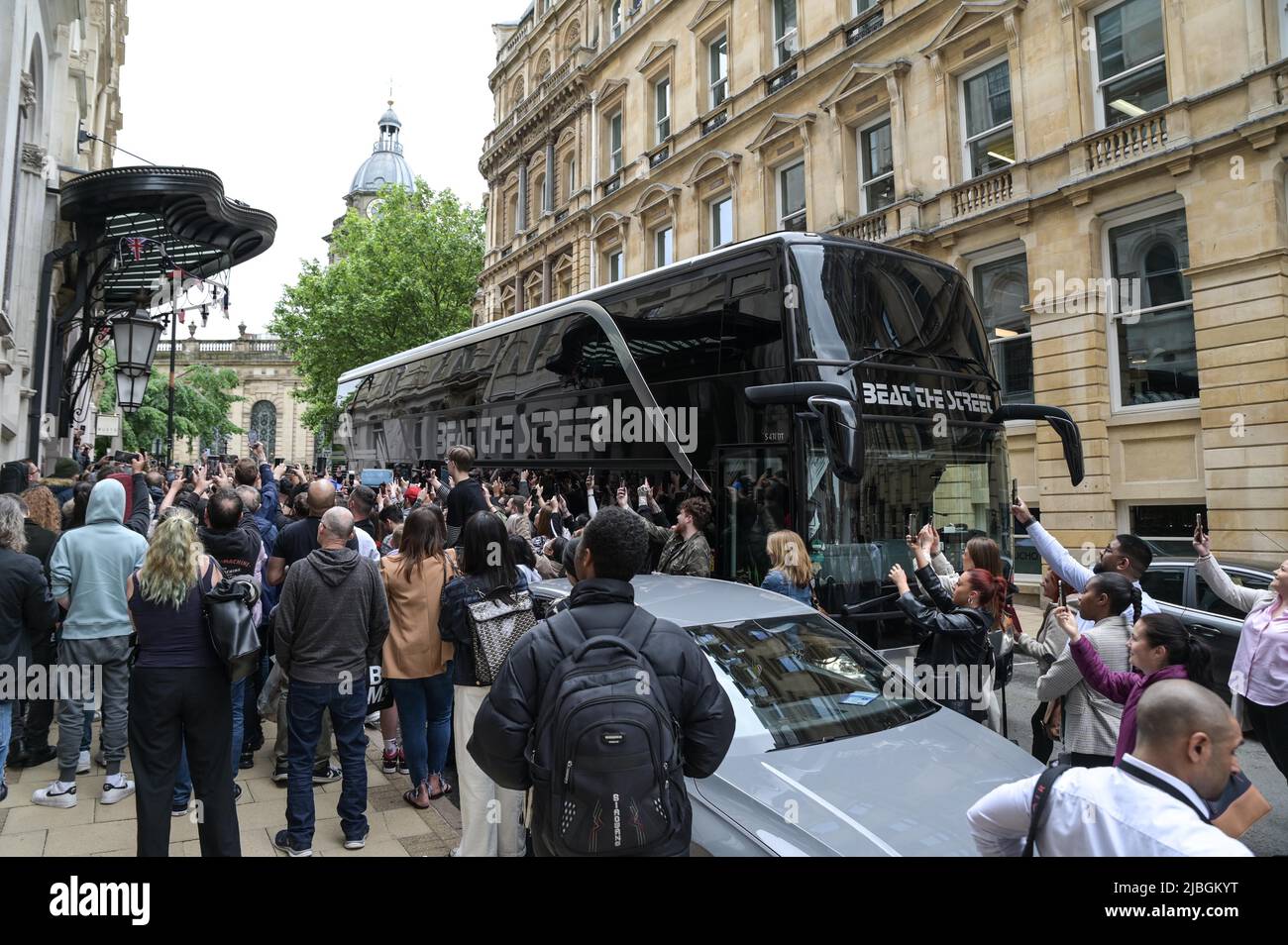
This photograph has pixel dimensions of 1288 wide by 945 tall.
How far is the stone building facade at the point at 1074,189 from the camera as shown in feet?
39.9

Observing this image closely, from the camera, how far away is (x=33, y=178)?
11750 mm

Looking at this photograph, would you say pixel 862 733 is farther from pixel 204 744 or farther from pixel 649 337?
pixel 649 337

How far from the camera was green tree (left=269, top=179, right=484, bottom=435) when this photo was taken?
34.4m

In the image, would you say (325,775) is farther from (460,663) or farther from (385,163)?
(385,163)

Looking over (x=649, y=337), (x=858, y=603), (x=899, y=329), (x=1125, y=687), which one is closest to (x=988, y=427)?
(x=899, y=329)

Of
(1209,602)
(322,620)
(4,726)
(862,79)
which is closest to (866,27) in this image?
(862,79)

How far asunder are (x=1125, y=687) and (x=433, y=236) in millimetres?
35940

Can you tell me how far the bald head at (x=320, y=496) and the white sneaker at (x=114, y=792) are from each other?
204 centimetres

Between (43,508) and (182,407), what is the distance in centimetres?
4641

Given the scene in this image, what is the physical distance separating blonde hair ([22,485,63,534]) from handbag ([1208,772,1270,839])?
6.61 metres

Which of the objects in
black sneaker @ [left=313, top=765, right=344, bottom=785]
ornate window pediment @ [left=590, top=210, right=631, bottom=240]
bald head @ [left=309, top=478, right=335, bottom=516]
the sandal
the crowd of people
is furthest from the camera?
ornate window pediment @ [left=590, top=210, right=631, bottom=240]

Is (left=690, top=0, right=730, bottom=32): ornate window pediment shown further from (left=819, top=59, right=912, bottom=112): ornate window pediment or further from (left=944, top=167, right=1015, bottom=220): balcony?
(left=944, top=167, right=1015, bottom=220): balcony
